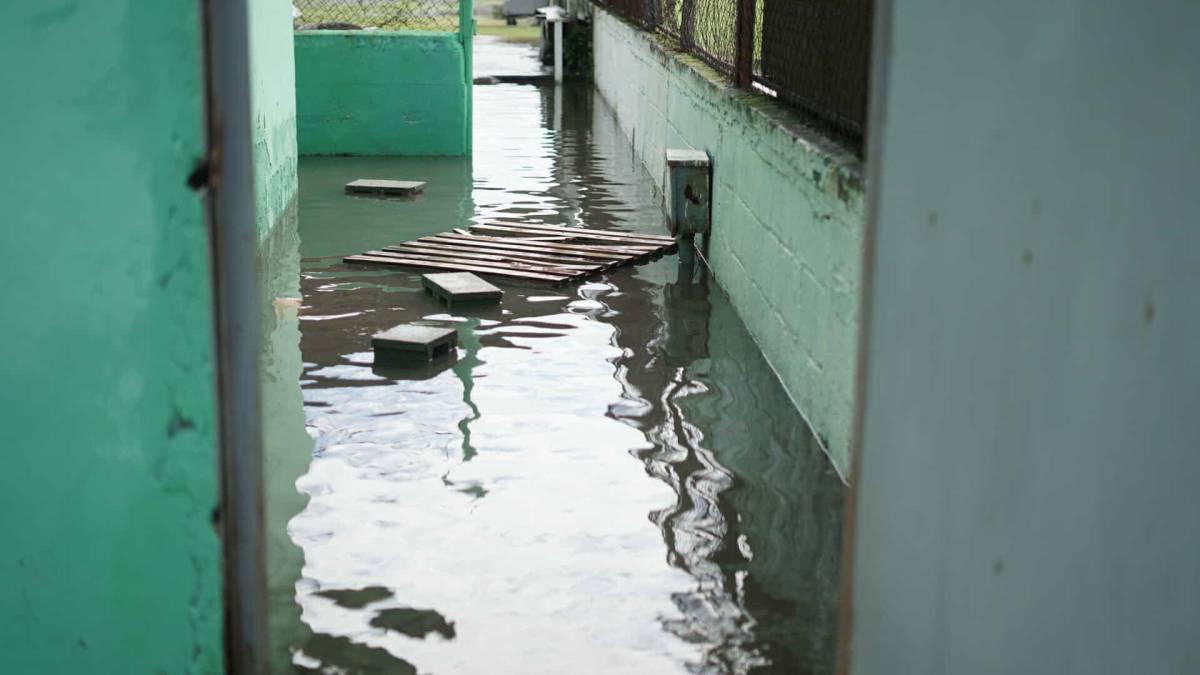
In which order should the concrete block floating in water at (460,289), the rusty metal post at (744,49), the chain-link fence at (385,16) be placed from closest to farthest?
the concrete block floating in water at (460,289) < the rusty metal post at (744,49) < the chain-link fence at (385,16)

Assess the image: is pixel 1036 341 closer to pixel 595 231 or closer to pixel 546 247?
pixel 546 247

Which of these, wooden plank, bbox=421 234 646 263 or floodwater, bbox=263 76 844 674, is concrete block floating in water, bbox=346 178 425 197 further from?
floodwater, bbox=263 76 844 674

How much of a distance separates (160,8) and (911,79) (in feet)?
4.60

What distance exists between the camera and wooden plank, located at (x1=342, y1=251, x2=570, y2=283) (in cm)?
755

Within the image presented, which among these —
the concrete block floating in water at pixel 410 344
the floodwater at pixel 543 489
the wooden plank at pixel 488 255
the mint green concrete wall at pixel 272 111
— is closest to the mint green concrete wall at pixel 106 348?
the floodwater at pixel 543 489

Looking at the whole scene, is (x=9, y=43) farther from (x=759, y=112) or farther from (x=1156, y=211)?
(x=759, y=112)

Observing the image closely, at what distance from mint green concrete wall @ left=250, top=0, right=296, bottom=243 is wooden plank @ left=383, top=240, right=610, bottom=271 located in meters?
0.96

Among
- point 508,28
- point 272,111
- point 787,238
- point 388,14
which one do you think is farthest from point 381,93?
point 508,28

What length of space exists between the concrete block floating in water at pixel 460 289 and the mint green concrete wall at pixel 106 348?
4.35 meters

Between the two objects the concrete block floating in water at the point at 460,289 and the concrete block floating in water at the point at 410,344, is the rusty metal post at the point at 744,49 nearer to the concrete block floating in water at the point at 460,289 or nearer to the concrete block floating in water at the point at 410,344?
the concrete block floating in water at the point at 460,289

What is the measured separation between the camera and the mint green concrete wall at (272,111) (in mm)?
8289

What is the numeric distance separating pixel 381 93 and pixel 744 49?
20.4ft

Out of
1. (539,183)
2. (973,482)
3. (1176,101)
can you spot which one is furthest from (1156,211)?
(539,183)

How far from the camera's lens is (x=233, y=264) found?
8.48 feet
